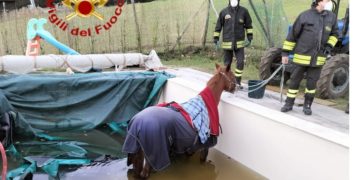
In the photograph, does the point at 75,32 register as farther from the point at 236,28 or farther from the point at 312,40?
the point at 312,40

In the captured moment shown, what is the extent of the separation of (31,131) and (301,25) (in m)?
4.33

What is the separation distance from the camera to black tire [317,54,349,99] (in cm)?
565

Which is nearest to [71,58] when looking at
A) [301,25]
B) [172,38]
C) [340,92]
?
[172,38]

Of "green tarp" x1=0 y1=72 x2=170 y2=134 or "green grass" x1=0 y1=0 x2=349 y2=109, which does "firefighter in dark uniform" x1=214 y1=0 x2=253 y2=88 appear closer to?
"green tarp" x1=0 y1=72 x2=170 y2=134

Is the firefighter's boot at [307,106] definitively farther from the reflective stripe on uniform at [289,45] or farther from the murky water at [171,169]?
the murky water at [171,169]

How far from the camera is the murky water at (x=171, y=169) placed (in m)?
4.55

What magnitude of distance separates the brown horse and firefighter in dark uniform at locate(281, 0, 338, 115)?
1.37 m

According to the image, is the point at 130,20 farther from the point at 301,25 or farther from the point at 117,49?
the point at 301,25

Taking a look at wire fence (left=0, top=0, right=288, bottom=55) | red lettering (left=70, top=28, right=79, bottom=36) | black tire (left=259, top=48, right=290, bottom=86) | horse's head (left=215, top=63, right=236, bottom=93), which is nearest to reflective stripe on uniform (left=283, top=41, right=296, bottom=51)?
horse's head (left=215, top=63, right=236, bottom=93)

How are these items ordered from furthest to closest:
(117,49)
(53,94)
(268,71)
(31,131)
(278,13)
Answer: (117,49), (278,13), (268,71), (53,94), (31,131)

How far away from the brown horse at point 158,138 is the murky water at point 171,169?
1.23ft

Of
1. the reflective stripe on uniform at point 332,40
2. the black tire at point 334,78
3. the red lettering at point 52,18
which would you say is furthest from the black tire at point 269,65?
the red lettering at point 52,18

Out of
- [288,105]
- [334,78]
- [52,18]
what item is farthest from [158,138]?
[52,18]

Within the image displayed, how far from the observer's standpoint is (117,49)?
10203 mm
